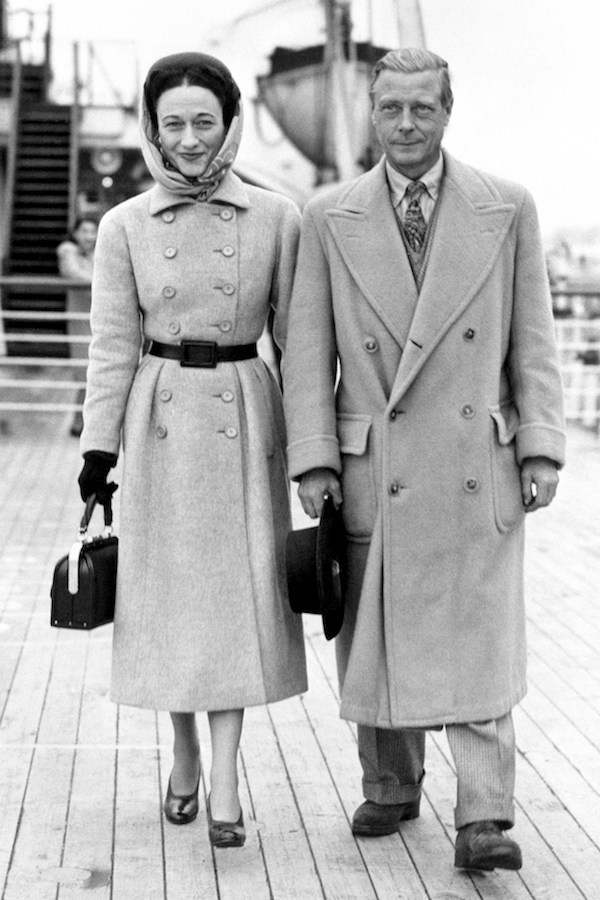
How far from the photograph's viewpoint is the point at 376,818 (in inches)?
124

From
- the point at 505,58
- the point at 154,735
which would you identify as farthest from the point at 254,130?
the point at 154,735

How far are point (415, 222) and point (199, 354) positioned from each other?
504 millimetres

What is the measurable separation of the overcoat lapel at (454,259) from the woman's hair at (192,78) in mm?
463

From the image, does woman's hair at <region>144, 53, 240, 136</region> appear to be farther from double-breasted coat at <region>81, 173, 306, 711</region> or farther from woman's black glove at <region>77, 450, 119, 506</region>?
woman's black glove at <region>77, 450, 119, 506</region>

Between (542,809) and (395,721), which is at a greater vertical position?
(395,721)

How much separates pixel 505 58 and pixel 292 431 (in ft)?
51.8

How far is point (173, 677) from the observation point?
3109 millimetres

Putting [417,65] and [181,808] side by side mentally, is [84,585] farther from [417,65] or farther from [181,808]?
[417,65]

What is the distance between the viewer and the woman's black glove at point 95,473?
3.09m

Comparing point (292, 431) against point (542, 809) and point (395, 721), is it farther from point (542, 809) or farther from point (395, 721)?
point (542, 809)

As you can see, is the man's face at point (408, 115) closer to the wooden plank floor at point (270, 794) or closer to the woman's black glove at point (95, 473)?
the woman's black glove at point (95, 473)

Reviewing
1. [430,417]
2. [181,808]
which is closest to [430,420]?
[430,417]

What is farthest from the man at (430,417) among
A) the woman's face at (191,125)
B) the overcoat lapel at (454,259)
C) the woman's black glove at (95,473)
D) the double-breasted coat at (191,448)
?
the woman's black glove at (95,473)

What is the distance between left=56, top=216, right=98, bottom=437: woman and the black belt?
7202 millimetres
